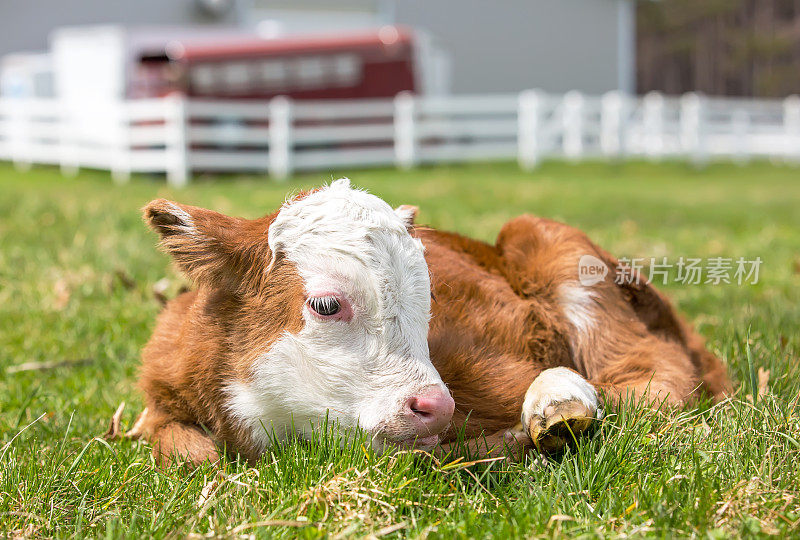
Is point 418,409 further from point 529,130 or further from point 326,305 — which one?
point 529,130

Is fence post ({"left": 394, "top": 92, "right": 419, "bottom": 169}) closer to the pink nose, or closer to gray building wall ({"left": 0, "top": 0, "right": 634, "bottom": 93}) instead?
gray building wall ({"left": 0, "top": 0, "right": 634, "bottom": 93})

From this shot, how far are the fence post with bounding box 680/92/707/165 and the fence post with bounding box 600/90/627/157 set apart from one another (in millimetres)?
2567

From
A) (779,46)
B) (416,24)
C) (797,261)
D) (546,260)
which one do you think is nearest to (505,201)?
Result: (797,261)

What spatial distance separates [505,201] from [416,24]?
48.9ft

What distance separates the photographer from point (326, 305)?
2799 millimetres

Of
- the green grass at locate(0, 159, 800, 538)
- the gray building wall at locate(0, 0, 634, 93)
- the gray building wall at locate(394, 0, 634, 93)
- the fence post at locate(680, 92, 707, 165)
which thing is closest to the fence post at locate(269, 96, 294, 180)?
the gray building wall at locate(0, 0, 634, 93)

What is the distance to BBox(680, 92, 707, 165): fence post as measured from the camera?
23.7 metres

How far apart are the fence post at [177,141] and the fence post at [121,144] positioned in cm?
89

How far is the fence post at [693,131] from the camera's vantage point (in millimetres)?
23719

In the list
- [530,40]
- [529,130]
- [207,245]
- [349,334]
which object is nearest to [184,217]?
[207,245]

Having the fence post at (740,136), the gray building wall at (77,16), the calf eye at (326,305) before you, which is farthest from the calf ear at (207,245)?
the fence post at (740,136)

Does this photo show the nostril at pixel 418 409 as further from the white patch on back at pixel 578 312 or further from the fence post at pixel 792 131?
the fence post at pixel 792 131

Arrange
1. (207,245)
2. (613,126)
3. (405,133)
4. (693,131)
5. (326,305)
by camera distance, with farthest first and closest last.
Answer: (693,131) < (613,126) < (405,133) < (207,245) < (326,305)

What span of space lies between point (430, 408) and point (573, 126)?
20179 mm
